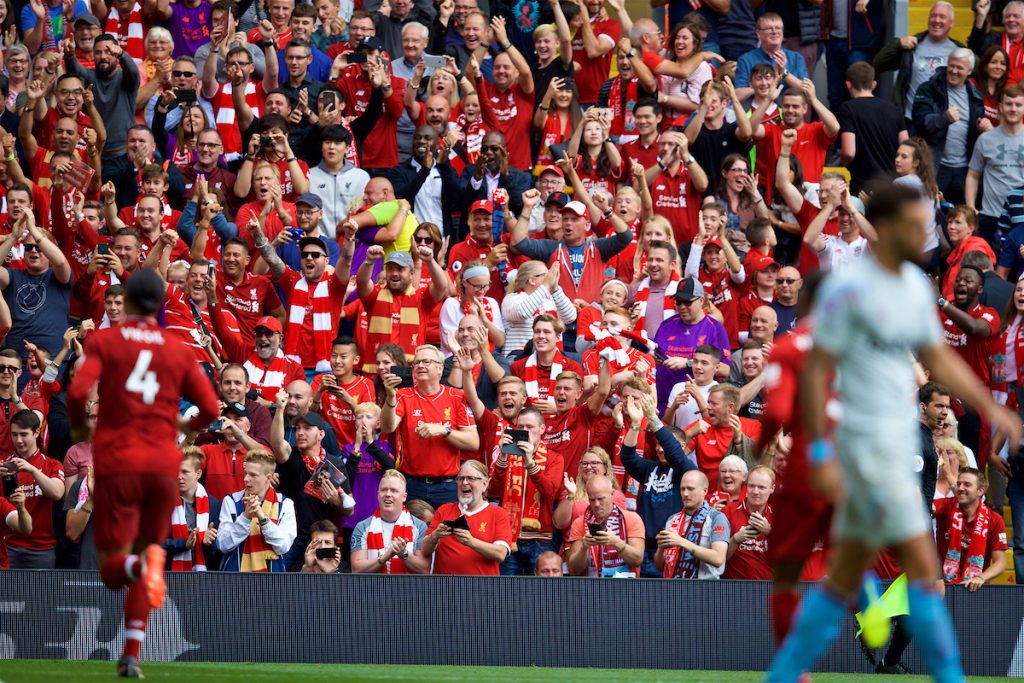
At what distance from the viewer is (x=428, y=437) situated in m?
12.6

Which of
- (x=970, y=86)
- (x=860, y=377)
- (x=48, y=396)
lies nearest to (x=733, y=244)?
(x=970, y=86)

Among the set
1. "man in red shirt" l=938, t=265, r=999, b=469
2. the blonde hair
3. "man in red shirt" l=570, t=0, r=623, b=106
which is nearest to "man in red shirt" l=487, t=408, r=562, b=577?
the blonde hair

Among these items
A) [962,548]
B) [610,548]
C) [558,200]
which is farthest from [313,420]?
[962,548]

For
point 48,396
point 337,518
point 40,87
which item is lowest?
point 337,518

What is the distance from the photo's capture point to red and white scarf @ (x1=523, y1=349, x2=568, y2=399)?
13.4 metres

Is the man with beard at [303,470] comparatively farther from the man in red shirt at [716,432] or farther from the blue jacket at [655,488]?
the man in red shirt at [716,432]

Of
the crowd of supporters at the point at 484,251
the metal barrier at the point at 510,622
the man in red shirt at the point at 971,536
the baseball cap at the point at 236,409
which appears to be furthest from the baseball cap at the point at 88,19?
the man in red shirt at the point at 971,536

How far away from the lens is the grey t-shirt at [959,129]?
17.0 metres

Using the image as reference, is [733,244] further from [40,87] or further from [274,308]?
[40,87]

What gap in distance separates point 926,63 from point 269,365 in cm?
840

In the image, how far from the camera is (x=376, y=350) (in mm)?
13766

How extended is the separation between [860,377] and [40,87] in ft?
39.2

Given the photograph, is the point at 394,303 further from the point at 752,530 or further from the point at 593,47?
the point at 593,47

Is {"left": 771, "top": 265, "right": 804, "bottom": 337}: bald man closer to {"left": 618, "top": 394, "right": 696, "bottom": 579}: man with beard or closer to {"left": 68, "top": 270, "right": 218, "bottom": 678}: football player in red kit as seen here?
{"left": 618, "top": 394, "right": 696, "bottom": 579}: man with beard
